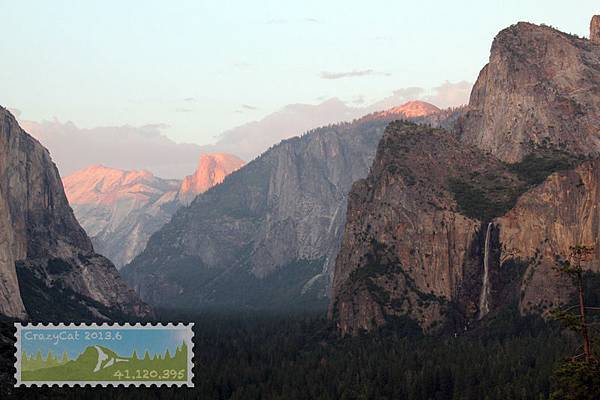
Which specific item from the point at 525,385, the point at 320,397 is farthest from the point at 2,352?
the point at 525,385

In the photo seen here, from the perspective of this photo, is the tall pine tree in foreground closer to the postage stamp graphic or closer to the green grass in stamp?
the postage stamp graphic

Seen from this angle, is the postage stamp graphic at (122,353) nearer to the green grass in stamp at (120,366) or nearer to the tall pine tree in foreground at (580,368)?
the green grass in stamp at (120,366)

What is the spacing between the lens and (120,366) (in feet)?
275

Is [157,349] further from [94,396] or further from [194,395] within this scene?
[194,395]

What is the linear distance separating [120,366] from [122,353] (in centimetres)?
125

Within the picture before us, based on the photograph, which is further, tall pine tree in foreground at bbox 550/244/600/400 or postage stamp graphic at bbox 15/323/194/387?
postage stamp graphic at bbox 15/323/194/387

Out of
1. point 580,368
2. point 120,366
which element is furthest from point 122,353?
point 580,368

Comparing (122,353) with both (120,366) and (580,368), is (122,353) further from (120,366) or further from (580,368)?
(580,368)

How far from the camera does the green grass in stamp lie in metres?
83.8

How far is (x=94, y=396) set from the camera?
17488 cm

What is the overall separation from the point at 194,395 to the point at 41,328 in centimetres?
11622

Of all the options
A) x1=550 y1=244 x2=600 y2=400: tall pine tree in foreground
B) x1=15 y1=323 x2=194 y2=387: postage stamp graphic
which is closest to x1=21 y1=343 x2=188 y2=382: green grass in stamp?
x1=15 y1=323 x2=194 y2=387: postage stamp graphic

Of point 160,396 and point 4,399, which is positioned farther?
point 160,396

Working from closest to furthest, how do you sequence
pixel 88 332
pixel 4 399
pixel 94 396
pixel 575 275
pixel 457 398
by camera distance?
pixel 575 275 → pixel 88 332 → pixel 4 399 → pixel 94 396 → pixel 457 398
